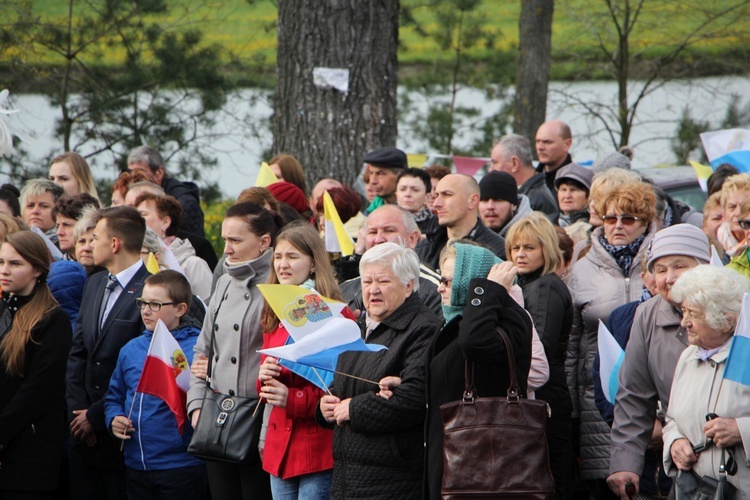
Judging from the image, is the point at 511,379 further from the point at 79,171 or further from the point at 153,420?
the point at 79,171

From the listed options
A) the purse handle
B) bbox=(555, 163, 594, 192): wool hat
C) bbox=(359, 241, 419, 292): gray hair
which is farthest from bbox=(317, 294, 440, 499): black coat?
bbox=(555, 163, 594, 192): wool hat

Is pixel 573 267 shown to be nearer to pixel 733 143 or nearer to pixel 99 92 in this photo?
pixel 733 143

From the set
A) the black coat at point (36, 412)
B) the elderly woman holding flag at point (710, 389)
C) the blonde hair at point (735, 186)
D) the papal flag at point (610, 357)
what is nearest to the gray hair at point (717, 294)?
the elderly woman holding flag at point (710, 389)

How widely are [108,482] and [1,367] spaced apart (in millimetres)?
937

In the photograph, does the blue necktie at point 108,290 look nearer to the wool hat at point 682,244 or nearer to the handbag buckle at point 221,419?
the handbag buckle at point 221,419

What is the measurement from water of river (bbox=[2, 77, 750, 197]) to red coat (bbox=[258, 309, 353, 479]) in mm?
7642

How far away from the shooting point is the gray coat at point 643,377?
5.17m

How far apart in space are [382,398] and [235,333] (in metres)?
1.15

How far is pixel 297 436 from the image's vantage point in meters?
5.52

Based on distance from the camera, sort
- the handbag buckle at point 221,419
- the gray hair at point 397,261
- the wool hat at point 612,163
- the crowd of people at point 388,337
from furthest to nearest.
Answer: the wool hat at point 612,163 → the handbag buckle at point 221,419 → the gray hair at point 397,261 → the crowd of people at point 388,337

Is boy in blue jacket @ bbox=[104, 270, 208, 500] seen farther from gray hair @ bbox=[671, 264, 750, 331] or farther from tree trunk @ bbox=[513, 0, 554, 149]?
tree trunk @ bbox=[513, 0, 554, 149]

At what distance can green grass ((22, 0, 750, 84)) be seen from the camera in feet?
46.4

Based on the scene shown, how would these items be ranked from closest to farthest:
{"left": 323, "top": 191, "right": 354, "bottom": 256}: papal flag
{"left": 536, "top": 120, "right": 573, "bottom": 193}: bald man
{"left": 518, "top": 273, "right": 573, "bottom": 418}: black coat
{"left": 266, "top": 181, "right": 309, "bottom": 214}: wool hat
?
{"left": 518, "top": 273, "right": 573, "bottom": 418}: black coat, {"left": 323, "top": 191, "right": 354, "bottom": 256}: papal flag, {"left": 266, "top": 181, "right": 309, "bottom": 214}: wool hat, {"left": 536, "top": 120, "right": 573, "bottom": 193}: bald man

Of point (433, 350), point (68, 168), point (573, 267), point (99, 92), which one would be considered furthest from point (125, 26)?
point (433, 350)
